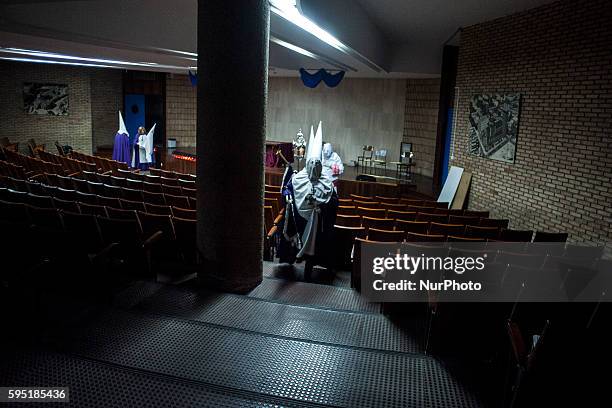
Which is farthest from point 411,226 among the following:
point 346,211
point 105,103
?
point 105,103

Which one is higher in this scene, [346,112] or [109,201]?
[346,112]

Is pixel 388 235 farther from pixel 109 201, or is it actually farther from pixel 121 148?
pixel 121 148

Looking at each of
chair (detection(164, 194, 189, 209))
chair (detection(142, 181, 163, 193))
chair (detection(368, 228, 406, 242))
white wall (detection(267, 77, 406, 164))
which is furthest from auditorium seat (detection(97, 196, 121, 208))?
white wall (detection(267, 77, 406, 164))

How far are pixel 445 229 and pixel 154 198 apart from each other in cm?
460

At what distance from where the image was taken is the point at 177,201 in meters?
8.09

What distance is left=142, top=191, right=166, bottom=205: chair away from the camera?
8109 mm

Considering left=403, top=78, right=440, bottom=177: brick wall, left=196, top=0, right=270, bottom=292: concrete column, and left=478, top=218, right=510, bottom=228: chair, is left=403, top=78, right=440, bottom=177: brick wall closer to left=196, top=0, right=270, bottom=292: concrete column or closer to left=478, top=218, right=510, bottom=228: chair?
left=478, top=218, right=510, bottom=228: chair

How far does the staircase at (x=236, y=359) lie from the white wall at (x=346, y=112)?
16.0 m

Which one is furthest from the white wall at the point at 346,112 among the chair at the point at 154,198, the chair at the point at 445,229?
the chair at the point at 154,198

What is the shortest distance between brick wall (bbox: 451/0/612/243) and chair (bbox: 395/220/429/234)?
3092mm

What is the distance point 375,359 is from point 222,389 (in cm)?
123

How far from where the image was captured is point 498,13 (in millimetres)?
10711

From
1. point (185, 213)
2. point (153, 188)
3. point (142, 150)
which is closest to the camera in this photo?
point (185, 213)

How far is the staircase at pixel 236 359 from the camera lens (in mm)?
3303
